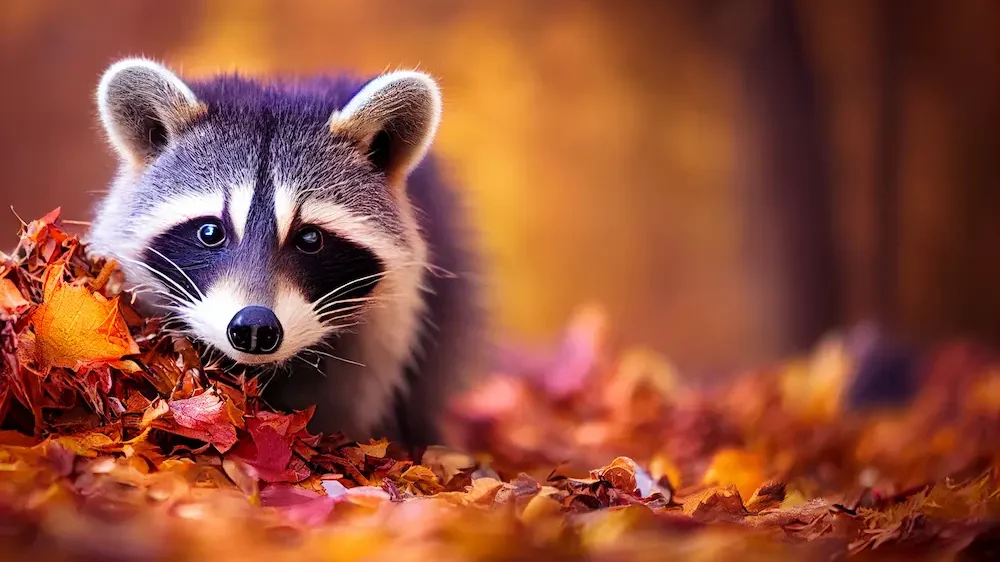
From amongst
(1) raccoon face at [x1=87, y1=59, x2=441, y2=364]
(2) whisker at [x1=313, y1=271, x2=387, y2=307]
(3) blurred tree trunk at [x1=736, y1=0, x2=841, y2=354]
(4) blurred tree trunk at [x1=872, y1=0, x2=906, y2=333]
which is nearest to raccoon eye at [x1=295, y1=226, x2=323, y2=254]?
(1) raccoon face at [x1=87, y1=59, x2=441, y2=364]

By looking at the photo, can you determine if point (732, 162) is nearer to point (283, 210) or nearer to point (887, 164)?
point (887, 164)

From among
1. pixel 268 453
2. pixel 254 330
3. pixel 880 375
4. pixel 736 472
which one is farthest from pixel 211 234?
pixel 880 375

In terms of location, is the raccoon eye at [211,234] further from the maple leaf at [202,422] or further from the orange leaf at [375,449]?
the orange leaf at [375,449]

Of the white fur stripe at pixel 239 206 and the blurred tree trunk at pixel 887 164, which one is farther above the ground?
the blurred tree trunk at pixel 887 164

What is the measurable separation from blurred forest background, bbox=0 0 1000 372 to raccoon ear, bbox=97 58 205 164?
11.5 feet

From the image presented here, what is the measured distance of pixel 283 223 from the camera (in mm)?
2514

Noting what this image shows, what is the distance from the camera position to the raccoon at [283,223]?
245cm

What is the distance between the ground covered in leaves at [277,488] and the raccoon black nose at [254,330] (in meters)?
0.16

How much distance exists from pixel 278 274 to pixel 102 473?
65 centimetres

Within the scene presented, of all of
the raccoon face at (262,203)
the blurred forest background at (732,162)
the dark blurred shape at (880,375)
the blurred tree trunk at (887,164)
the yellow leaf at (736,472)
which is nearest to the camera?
the raccoon face at (262,203)

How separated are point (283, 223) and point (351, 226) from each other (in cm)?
22

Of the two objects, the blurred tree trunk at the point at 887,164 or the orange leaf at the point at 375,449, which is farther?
the blurred tree trunk at the point at 887,164

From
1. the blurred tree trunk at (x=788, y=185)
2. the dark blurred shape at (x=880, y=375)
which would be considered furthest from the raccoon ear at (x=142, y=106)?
the blurred tree trunk at (x=788, y=185)

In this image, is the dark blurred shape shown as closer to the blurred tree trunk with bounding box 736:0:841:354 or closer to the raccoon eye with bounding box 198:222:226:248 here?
the blurred tree trunk with bounding box 736:0:841:354
